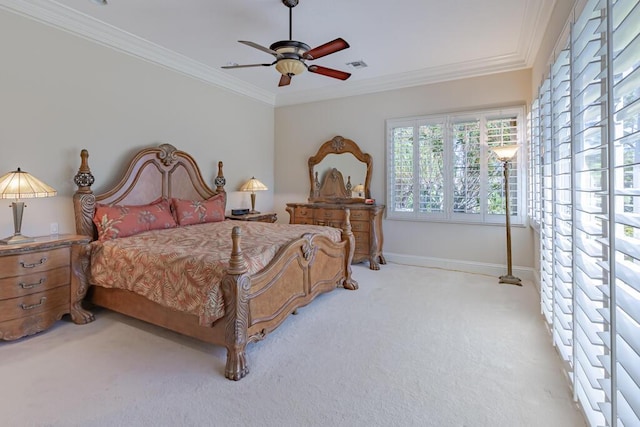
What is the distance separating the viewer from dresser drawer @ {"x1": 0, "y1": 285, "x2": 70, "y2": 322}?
2680 mm

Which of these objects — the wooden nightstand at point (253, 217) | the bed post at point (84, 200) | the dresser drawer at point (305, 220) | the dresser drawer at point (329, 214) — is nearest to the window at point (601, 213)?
the dresser drawer at point (329, 214)

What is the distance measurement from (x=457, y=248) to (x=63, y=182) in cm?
492

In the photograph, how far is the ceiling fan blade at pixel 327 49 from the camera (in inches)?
110

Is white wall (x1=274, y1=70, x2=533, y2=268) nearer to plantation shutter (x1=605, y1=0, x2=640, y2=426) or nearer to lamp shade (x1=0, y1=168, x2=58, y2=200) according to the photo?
plantation shutter (x1=605, y1=0, x2=640, y2=426)

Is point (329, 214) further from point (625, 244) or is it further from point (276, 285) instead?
point (625, 244)

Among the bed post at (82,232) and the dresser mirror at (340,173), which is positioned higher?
the dresser mirror at (340,173)

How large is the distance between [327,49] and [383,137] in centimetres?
268

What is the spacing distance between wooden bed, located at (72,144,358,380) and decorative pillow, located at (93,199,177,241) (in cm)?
16

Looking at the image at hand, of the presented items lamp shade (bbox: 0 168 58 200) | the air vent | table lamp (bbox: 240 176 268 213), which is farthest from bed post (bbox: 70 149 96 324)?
the air vent

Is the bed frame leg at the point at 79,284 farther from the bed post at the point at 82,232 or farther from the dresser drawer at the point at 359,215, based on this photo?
the dresser drawer at the point at 359,215

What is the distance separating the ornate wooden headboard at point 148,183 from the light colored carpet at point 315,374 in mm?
1128

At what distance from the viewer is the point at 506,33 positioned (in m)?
3.70

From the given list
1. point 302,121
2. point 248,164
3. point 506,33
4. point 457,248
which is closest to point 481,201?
point 457,248

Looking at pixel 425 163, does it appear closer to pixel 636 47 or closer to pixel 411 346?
pixel 411 346
